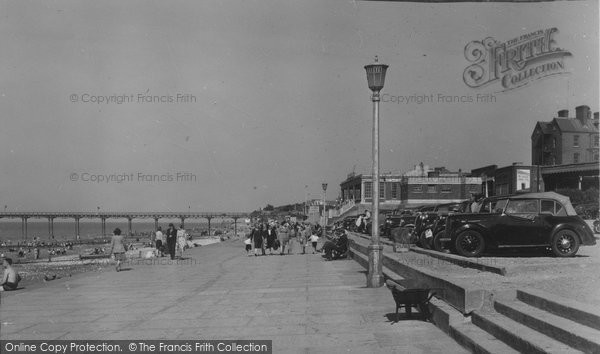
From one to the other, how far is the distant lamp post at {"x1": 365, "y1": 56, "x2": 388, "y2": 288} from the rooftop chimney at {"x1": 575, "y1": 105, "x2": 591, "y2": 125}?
54.8m

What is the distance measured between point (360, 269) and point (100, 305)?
8.29m

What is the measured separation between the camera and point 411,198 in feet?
→ 207

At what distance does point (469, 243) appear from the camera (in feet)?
46.4

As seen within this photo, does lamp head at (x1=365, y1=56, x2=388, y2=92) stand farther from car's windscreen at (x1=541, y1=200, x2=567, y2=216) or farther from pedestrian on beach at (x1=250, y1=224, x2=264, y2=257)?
pedestrian on beach at (x1=250, y1=224, x2=264, y2=257)

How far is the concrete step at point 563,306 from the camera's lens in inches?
236

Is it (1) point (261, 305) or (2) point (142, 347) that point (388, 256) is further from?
(2) point (142, 347)

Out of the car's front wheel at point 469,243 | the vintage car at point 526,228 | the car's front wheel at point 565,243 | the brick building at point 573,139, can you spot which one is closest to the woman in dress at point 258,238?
the vintage car at point 526,228

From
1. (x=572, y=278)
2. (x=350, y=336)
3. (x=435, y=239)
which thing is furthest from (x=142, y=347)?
(x=435, y=239)

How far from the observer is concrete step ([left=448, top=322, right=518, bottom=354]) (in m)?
6.39

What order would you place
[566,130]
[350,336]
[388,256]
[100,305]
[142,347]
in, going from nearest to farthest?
[142,347], [350,336], [100,305], [388,256], [566,130]

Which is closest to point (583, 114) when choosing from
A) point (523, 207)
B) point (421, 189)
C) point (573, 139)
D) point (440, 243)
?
point (573, 139)

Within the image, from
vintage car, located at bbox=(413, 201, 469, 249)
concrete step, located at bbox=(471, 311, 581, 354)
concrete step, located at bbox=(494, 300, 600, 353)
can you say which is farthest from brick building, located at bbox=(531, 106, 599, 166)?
concrete step, located at bbox=(471, 311, 581, 354)

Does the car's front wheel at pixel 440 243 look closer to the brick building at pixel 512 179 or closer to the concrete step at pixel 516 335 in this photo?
the concrete step at pixel 516 335

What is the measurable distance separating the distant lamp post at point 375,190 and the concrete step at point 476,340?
17.8 feet
